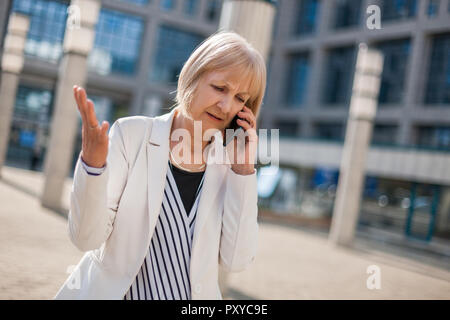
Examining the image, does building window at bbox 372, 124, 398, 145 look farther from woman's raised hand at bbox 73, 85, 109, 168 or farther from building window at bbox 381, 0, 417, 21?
woman's raised hand at bbox 73, 85, 109, 168

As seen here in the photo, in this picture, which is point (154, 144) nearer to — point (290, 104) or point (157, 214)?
point (157, 214)

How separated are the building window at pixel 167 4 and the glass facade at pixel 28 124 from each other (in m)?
10.2

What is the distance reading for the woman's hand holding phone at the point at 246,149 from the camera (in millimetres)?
1766

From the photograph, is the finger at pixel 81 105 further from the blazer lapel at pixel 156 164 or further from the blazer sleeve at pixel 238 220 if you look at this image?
the blazer sleeve at pixel 238 220

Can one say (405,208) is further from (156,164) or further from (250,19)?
(156,164)

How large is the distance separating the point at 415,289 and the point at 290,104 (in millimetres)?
29955

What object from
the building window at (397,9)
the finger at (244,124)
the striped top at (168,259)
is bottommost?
the striped top at (168,259)

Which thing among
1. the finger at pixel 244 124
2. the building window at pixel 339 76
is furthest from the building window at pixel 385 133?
the finger at pixel 244 124

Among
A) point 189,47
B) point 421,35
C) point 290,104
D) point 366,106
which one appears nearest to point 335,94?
point 290,104

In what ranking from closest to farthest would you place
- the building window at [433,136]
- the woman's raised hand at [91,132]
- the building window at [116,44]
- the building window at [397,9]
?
the woman's raised hand at [91,132]
the building window at [433,136]
the building window at [397,9]
the building window at [116,44]

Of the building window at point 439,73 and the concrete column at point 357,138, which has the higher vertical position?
the building window at point 439,73

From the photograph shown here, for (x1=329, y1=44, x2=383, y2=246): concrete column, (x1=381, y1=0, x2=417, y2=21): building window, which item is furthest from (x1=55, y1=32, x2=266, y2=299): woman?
(x1=381, y1=0, x2=417, y2=21): building window

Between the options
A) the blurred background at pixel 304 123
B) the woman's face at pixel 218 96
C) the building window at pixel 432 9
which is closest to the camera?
the woman's face at pixel 218 96

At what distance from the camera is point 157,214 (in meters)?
1.65
